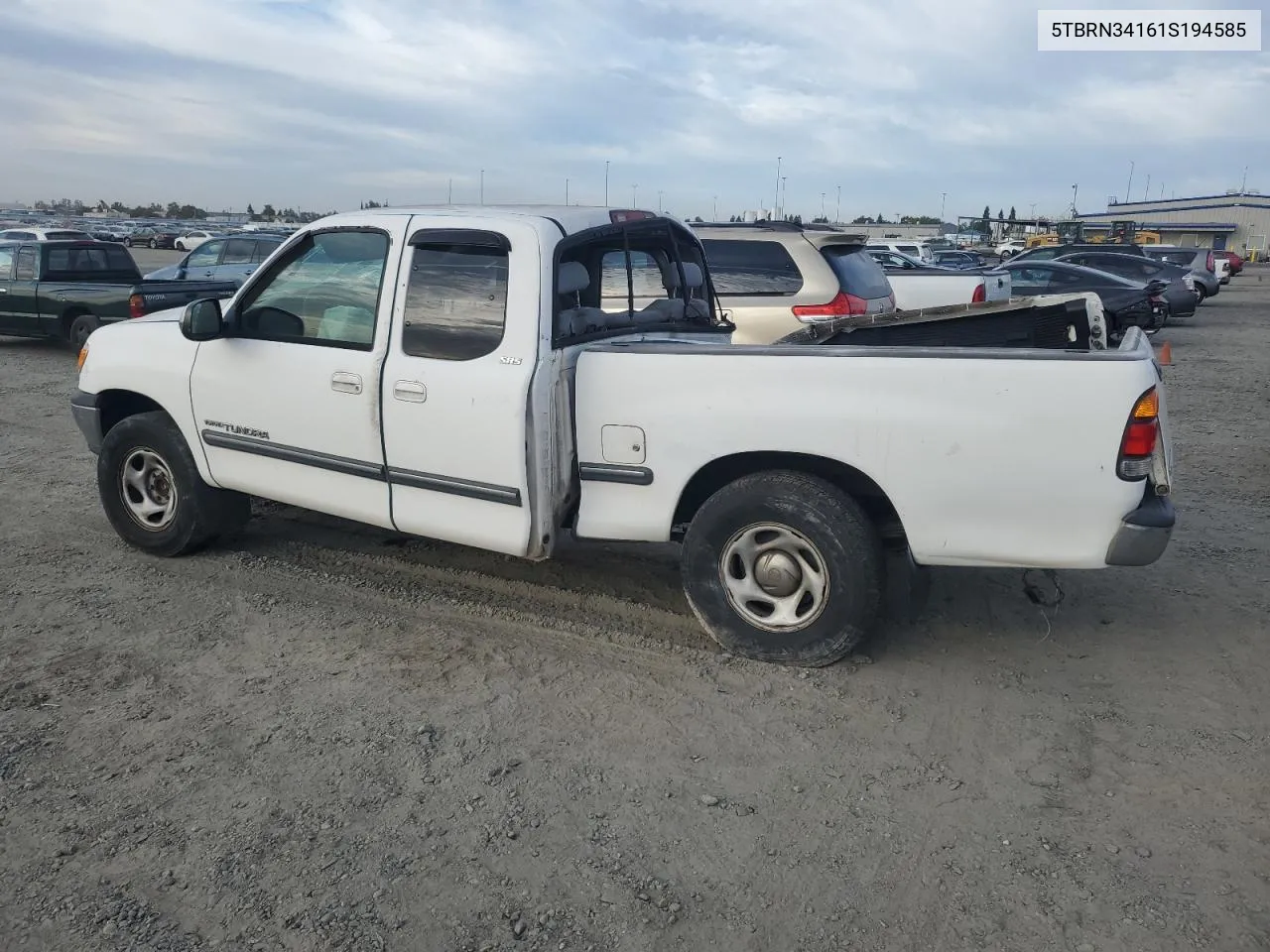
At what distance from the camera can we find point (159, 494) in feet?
18.5

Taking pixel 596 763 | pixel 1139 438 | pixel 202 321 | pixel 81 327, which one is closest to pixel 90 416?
pixel 202 321

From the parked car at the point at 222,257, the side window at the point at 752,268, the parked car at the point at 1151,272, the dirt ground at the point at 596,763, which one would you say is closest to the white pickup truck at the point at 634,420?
the dirt ground at the point at 596,763

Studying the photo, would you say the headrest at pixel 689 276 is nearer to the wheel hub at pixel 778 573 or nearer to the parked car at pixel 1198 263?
the wheel hub at pixel 778 573

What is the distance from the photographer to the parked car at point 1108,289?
1878 cm

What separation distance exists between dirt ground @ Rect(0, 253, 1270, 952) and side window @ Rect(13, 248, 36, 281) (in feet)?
32.6

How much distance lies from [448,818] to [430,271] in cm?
243

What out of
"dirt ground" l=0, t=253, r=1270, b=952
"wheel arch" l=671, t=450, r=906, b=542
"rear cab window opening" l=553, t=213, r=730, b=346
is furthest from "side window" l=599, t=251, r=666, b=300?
"dirt ground" l=0, t=253, r=1270, b=952

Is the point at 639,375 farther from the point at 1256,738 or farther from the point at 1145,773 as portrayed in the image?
the point at 1256,738

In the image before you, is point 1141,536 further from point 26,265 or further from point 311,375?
point 26,265

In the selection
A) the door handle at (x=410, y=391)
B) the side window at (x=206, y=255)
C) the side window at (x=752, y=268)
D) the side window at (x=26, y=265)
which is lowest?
the door handle at (x=410, y=391)

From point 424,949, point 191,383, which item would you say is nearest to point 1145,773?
point 424,949

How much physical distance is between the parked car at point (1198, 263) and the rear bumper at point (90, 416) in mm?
24831

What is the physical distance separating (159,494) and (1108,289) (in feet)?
59.8

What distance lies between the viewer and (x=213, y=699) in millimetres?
4055
